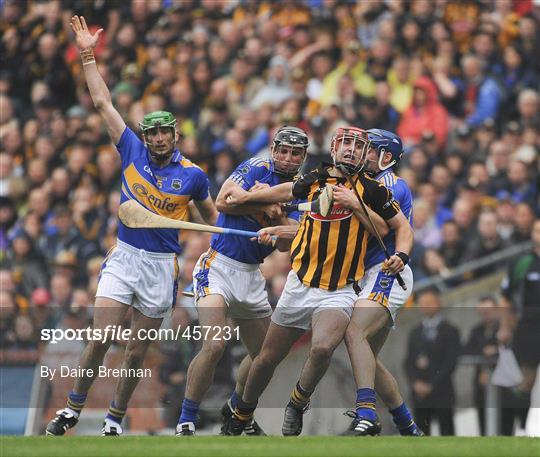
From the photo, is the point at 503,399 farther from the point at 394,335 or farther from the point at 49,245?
the point at 49,245

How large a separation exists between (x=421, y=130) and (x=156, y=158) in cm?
599

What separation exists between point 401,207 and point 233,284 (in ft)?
4.38

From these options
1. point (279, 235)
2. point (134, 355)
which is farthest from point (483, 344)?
point (134, 355)

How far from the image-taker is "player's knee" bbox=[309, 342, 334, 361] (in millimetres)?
9461

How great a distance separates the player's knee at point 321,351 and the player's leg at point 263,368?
35 centimetres

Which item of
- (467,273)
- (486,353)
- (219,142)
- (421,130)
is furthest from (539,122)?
(486,353)

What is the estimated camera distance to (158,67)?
57.2 feet

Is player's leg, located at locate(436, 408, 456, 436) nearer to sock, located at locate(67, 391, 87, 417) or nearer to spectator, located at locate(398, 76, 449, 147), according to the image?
sock, located at locate(67, 391, 87, 417)

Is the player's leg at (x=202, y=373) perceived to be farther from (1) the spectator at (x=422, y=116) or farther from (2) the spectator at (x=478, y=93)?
(2) the spectator at (x=478, y=93)

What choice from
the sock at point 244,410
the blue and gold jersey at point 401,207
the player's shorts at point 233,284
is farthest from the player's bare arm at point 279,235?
the sock at point 244,410

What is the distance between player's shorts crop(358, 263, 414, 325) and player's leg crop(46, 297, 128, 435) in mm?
1748

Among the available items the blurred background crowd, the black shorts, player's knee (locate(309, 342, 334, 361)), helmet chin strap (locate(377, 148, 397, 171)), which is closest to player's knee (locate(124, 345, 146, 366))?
player's knee (locate(309, 342, 334, 361))

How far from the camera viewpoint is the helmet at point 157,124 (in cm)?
1009

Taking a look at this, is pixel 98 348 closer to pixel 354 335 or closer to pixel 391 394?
pixel 354 335
